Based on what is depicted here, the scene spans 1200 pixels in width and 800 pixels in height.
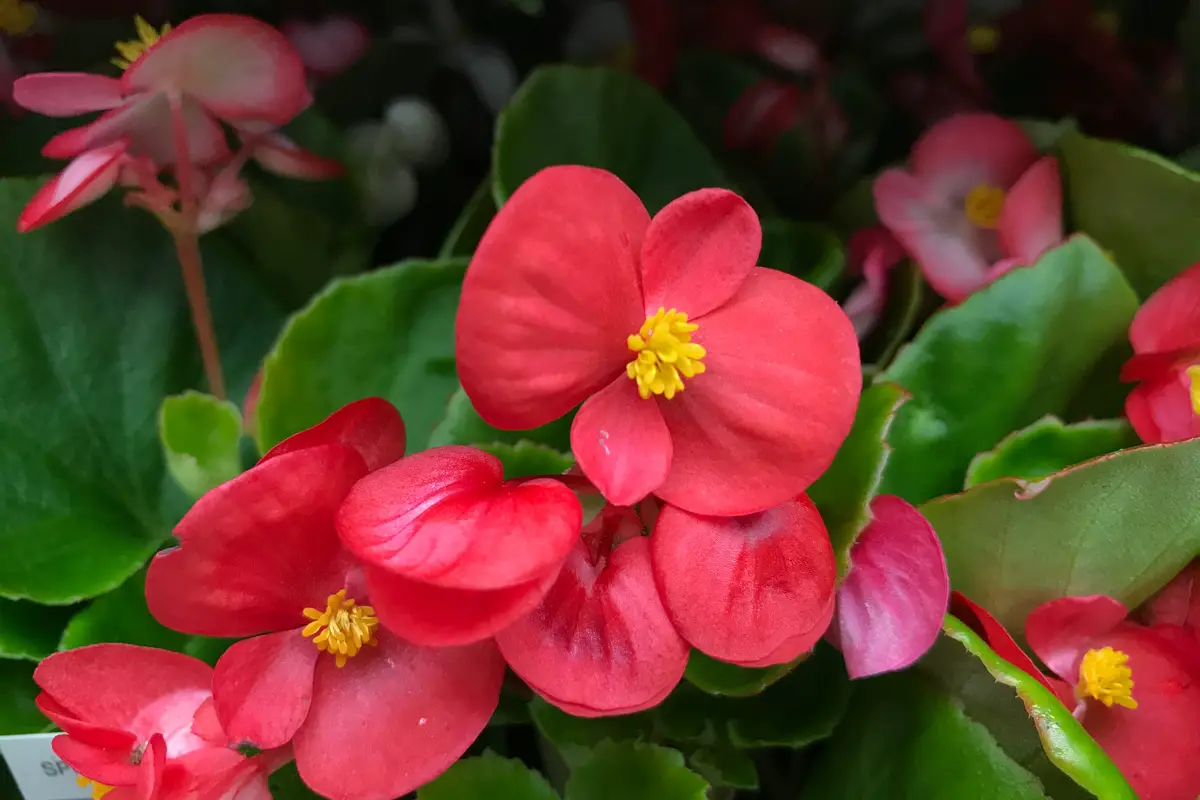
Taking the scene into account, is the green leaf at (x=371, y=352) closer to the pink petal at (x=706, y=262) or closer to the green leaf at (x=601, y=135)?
the green leaf at (x=601, y=135)

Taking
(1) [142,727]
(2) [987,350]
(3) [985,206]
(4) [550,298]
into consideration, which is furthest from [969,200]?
(1) [142,727]

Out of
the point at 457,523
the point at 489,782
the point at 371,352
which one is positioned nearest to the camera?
the point at 457,523

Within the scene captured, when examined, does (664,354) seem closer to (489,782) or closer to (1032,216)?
(489,782)

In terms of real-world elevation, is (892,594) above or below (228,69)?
below

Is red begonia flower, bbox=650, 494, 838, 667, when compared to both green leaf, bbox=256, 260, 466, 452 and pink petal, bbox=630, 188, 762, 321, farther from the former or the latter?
green leaf, bbox=256, 260, 466, 452

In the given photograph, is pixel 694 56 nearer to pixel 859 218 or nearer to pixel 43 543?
pixel 859 218

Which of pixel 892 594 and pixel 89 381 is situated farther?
pixel 89 381

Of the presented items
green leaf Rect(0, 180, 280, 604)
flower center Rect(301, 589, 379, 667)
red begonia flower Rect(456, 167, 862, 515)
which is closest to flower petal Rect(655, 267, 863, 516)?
red begonia flower Rect(456, 167, 862, 515)
